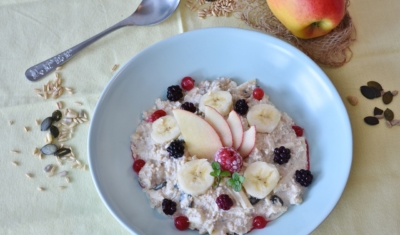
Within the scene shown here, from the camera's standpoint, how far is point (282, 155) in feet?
3.82

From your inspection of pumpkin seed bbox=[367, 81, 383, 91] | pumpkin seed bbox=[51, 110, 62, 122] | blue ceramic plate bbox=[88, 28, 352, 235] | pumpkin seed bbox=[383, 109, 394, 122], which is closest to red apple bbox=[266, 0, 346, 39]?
blue ceramic plate bbox=[88, 28, 352, 235]

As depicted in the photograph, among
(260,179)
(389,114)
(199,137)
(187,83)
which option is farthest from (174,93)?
(389,114)

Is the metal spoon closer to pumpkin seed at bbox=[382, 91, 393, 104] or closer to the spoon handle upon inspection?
the spoon handle

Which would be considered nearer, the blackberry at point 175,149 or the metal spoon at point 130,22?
the blackberry at point 175,149

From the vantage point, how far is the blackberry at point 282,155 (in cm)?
116

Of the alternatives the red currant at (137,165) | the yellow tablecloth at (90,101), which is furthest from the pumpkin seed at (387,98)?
the red currant at (137,165)

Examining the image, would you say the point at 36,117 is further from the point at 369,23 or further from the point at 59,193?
the point at 369,23

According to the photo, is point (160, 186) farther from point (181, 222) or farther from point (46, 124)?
point (46, 124)

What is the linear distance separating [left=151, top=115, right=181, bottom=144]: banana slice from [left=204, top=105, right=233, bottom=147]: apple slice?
10 centimetres

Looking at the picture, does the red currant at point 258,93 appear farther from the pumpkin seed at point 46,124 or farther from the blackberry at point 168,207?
the pumpkin seed at point 46,124

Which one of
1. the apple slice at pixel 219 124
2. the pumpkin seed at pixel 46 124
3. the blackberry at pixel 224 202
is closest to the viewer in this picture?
the blackberry at pixel 224 202

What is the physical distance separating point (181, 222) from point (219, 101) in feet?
1.29

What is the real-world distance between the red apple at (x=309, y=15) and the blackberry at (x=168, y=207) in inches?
28.1

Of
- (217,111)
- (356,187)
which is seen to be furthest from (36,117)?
(356,187)
